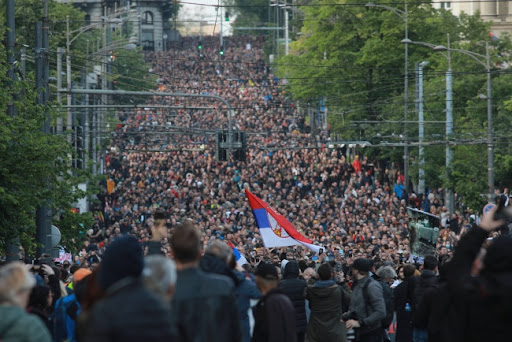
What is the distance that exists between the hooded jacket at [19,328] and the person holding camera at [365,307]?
664 centimetres

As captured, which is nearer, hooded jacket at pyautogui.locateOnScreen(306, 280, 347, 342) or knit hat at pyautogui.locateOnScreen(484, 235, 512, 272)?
knit hat at pyautogui.locateOnScreen(484, 235, 512, 272)

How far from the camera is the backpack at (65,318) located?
1083 centimetres

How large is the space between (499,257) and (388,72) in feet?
178

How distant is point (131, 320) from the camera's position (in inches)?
231

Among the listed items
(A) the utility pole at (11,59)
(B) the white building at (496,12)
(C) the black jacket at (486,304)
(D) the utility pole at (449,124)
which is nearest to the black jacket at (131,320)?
(C) the black jacket at (486,304)

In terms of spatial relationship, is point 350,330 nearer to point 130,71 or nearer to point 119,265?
point 119,265

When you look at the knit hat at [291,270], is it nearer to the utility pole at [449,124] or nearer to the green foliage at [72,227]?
the green foliage at [72,227]

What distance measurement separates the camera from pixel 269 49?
5315 inches

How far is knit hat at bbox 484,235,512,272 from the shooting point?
7387 millimetres

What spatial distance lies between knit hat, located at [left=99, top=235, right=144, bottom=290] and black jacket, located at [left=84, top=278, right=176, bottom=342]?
85 centimetres

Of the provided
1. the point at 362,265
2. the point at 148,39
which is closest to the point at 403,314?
the point at 362,265

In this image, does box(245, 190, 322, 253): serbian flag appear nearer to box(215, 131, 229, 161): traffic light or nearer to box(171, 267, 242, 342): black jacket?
box(171, 267, 242, 342): black jacket

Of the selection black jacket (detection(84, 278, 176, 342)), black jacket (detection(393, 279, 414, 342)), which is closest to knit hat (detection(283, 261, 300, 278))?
black jacket (detection(393, 279, 414, 342))

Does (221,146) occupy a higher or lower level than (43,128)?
lower
